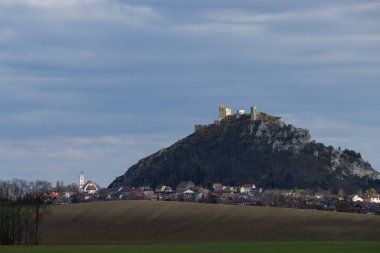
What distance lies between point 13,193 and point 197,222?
1123 inches

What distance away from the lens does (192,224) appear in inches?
6457

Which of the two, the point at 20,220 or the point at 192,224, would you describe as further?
the point at 192,224

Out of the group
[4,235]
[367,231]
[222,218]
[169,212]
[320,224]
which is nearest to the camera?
[4,235]

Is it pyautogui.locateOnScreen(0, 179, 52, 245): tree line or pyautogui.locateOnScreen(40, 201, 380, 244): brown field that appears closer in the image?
pyautogui.locateOnScreen(0, 179, 52, 245): tree line

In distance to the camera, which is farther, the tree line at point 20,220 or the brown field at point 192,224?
the brown field at point 192,224

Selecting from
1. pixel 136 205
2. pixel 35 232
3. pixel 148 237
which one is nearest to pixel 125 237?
pixel 148 237

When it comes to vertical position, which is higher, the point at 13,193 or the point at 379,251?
the point at 13,193

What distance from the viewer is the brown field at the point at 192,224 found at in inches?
5615

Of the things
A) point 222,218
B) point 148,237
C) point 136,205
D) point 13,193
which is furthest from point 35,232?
point 136,205

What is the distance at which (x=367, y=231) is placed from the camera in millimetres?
144750

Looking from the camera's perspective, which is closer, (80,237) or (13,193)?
(80,237)

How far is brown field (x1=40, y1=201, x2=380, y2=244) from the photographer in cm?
14262

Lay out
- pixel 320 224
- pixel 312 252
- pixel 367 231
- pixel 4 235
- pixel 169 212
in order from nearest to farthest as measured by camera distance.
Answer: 1. pixel 312 252
2. pixel 4 235
3. pixel 367 231
4. pixel 320 224
5. pixel 169 212

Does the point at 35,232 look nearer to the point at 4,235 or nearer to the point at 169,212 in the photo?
the point at 4,235
